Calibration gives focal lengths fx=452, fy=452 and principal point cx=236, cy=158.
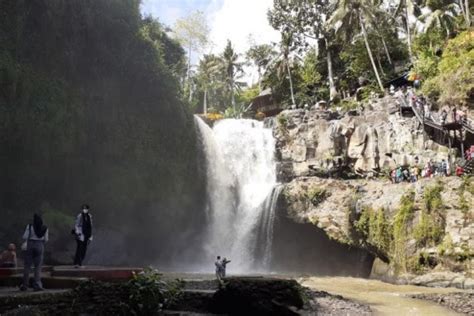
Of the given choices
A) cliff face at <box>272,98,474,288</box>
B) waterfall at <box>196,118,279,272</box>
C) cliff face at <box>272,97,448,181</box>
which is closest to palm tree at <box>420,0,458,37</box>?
cliff face at <box>272,97,448,181</box>

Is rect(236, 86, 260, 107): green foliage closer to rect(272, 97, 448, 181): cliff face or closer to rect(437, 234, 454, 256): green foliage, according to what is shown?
rect(272, 97, 448, 181): cliff face

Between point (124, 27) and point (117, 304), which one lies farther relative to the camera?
point (124, 27)

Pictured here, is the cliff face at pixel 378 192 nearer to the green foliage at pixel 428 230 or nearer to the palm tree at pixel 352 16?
the green foliage at pixel 428 230

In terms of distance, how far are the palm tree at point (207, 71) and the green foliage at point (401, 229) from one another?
136 feet

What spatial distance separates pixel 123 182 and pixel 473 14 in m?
33.5

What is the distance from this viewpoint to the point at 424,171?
24344 mm

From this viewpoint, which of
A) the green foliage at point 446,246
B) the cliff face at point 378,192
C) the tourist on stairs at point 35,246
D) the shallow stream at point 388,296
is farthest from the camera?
the cliff face at point 378,192

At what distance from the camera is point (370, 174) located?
2869cm

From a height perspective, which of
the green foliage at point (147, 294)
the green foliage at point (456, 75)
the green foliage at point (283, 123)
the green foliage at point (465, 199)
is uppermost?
the green foliage at point (456, 75)

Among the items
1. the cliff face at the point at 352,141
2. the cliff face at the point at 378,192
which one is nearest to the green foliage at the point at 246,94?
the cliff face at the point at 352,141

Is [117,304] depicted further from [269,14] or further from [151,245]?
[269,14]

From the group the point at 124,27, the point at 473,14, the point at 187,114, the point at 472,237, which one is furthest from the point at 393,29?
the point at 472,237

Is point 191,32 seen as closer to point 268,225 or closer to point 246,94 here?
point 246,94

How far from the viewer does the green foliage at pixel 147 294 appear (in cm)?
823
